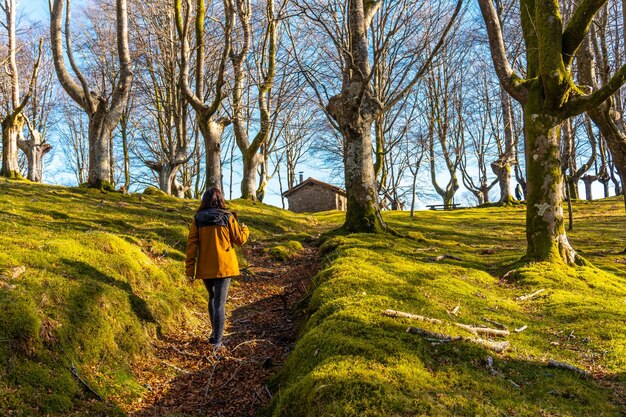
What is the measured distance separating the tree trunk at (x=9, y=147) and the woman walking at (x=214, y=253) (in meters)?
A: 15.9

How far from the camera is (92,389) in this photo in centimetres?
355

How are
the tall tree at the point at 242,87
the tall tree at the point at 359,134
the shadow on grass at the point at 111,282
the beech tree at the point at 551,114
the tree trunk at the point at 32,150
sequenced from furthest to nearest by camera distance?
the tree trunk at the point at 32,150
the tall tree at the point at 242,87
the tall tree at the point at 359,134
the beech tree at the point at 551,114
the shadow on grass at the point at 111,282

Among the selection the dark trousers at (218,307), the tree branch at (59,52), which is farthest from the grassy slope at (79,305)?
the tree branch at (59,52)

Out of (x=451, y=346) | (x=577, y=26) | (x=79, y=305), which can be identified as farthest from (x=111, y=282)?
(x=577, y=26)

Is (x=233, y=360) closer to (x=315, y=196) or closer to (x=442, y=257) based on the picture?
(x=442, y=257)

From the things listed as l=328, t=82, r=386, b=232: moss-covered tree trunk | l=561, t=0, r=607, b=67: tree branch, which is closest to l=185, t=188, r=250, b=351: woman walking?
l=328, t=82, r=386, b=232: moss-covered tree trunk

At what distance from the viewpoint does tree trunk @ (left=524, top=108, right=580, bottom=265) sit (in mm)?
6820

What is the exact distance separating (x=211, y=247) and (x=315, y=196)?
33.8m

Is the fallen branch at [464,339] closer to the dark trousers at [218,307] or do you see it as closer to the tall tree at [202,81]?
the dark trousers at [218,307]

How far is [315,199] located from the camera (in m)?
39.1

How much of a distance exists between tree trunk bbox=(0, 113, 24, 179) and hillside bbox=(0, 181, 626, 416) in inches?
434

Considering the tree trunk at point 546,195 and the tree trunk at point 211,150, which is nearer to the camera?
the tree trunk at point 546,195

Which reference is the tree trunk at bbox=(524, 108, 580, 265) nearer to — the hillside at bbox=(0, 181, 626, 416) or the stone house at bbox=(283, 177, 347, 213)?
the hillside at bbox=(0, 181, 626, 416)

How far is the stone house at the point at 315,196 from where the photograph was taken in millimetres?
38688
